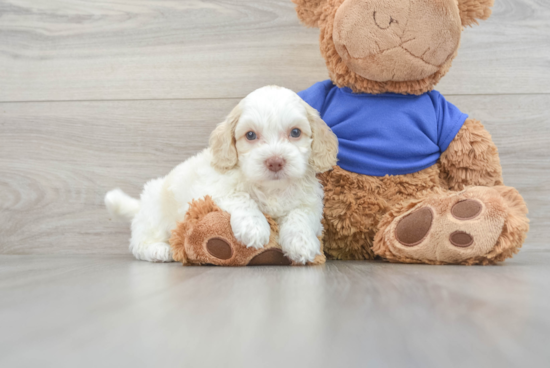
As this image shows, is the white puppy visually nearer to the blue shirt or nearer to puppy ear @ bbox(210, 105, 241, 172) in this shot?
puppy ear @ bbox(210, 105, 241, 172)

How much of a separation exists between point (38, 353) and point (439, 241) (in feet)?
2.64

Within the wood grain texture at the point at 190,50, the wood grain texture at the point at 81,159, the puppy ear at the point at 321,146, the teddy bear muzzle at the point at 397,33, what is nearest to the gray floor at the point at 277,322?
the puppy ear at the point at 321,146

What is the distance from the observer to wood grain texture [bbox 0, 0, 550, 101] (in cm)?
145

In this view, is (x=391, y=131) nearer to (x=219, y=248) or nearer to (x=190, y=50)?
(x=219, y=248)

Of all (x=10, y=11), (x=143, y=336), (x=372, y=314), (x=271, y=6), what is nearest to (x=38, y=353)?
(x=143, y=336)

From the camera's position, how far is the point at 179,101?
1523mm

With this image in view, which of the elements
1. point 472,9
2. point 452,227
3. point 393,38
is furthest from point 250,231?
point 472,9

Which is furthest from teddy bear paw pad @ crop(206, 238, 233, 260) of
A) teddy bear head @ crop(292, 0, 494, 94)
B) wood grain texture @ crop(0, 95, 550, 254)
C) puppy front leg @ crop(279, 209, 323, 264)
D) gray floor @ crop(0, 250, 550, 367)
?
wood grain texture @ crop(0, 95, 550, 254)

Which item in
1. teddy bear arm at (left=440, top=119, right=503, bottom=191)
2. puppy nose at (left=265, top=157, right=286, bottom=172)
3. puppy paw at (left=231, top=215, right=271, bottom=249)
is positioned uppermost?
puppy nose at (left=265, top=157, right=286, bottom=172)

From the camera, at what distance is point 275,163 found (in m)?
0.94

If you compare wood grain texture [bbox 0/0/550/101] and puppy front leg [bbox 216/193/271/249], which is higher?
wood grain texture [bbox 0/0/550/101]

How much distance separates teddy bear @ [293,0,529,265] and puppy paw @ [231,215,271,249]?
0.26 metres

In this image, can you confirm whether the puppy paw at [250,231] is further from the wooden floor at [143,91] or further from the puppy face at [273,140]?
the wooden floor at [143,91]

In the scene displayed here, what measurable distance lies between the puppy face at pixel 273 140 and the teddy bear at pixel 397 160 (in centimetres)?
12
